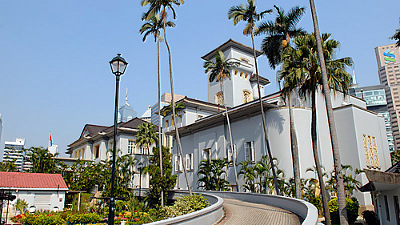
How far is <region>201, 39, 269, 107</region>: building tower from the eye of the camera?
4584cm

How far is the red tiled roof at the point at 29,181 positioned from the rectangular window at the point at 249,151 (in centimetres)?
1846

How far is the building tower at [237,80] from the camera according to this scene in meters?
45.8

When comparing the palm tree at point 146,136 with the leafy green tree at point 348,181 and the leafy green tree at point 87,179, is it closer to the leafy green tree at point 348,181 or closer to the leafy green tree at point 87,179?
the leafy green tree at point 87,179

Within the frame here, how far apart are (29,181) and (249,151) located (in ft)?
70.7

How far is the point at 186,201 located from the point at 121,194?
23.7 m

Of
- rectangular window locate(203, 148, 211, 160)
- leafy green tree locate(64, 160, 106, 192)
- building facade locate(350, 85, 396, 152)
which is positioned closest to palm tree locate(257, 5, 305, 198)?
rectangular window locate(203, 148, 211, 160)

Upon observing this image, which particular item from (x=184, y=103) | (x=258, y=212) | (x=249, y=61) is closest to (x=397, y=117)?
(x=249, y=61)

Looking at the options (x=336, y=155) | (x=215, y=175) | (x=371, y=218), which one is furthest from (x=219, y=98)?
(x=336, y=155)

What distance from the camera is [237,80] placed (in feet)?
153

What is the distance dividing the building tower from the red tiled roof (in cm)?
2534

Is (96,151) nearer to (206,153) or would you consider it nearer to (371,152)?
(206,153)

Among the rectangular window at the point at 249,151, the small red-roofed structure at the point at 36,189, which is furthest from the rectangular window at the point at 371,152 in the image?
the small red-roofed structure at the point at 36,189

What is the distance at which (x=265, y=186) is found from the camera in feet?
84.2

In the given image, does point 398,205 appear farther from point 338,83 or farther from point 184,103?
point 184,103
